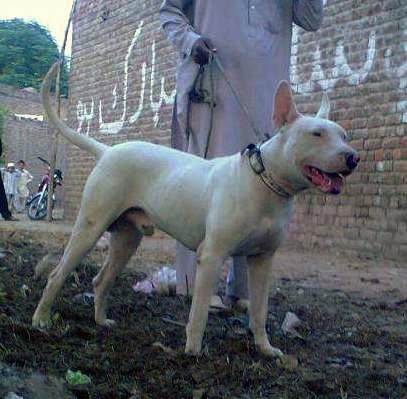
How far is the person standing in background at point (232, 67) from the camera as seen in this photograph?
434 centimetres

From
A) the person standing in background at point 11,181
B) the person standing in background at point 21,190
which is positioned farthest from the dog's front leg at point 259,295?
the person standing in background at point 21,190

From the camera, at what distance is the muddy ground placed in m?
2.69

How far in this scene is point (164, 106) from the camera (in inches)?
516

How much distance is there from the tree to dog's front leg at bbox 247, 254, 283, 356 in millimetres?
43741

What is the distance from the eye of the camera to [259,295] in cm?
336

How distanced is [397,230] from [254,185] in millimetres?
5583

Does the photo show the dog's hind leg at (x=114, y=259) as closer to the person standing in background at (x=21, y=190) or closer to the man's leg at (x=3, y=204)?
the man's leg at (x=3, y=204)

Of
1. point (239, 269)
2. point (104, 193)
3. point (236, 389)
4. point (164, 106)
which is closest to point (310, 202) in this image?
point (164, 106)

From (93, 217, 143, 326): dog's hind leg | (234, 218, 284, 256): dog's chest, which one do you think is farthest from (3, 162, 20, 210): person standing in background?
(234, 218, 284, 256): dog's chest

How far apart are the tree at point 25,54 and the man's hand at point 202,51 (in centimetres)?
4274

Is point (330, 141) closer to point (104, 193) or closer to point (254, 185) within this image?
point (254, 185)

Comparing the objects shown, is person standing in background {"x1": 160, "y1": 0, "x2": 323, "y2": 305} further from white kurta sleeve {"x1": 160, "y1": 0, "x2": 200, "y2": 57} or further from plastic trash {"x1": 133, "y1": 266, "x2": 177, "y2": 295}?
plastic trash {"x1": 133, "y1": 266, "x2": 177, "y2": 295}

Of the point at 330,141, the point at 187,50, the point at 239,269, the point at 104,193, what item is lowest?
the point at 239,269

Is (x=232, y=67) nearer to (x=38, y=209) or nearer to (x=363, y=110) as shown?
(x=363, y=110)
